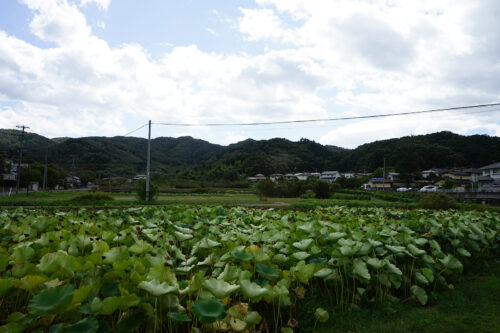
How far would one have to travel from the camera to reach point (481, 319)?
2906mm

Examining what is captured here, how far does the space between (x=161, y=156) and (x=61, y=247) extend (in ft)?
268

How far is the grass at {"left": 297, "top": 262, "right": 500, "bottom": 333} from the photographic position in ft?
8.52

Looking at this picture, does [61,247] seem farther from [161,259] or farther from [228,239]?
[228,239]

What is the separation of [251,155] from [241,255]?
67963 millimetres

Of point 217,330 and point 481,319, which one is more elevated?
point 217,330

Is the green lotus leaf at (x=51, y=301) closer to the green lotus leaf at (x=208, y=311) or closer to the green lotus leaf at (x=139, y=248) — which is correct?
the green lotus leaf at (x=208, y=311)

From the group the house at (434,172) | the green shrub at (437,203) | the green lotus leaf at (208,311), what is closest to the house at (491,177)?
the house at (434,172)

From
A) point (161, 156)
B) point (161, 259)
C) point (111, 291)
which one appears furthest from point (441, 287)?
point (161, 156)

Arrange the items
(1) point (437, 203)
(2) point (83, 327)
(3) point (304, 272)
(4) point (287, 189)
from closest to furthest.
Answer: (2) point (83, 327)
(3) point (304, 272)
(1) point (437, 203)
(4) point (287, 189)

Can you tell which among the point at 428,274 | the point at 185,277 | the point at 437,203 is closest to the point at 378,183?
the point at 437,203

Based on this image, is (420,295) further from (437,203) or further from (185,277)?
(437,203)

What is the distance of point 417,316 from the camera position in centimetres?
286

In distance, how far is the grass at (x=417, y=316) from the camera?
2.60 m

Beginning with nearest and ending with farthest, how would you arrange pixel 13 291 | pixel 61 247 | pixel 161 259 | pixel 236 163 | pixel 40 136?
pixel 13 291 < pixel 161 259 < pixel 61 247 < pixel 236 163 < pixel 40 136
